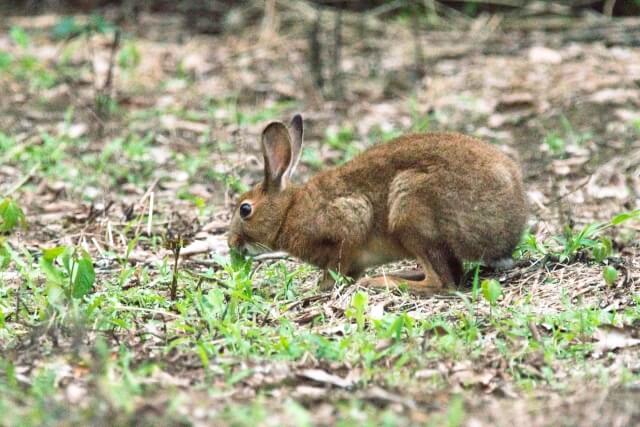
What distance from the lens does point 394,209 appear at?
A: 20.4 ft

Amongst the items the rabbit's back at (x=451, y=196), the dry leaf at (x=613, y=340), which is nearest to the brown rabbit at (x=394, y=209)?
the rabbit's back at (x=451, y=196)

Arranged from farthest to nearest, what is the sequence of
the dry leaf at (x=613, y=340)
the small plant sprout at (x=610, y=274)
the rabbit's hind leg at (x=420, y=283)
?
1. the rabbit's hind leg at (x=420, y=283)
2. the small plant sprout at (x=610, y=274)
3. the dry leaf at (x=613, y=340)

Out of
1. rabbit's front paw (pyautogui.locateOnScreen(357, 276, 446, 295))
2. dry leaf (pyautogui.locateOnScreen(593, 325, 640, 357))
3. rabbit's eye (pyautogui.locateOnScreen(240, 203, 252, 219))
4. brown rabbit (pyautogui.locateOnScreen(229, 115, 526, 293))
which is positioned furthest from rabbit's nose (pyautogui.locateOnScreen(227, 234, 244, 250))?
dry leaf (pyautogui.locateOnScreen(593, 325, 640, 357))

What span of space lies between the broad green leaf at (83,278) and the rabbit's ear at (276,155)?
4.93ft

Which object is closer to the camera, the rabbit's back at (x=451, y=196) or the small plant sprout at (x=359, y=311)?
the small plant sprout at (x=359, y=311)

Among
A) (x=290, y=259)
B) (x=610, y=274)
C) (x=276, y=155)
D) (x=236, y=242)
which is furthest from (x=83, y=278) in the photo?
(x=610, y=274)

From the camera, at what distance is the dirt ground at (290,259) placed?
444cm

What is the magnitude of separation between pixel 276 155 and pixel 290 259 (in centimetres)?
73

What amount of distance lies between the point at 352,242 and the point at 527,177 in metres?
2.62

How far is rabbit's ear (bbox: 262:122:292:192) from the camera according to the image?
6656 mm

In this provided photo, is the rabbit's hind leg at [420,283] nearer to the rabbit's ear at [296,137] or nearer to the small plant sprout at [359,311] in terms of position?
the small plant sprout at [359,311]

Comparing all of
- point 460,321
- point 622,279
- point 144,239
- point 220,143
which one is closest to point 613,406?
point 460,321

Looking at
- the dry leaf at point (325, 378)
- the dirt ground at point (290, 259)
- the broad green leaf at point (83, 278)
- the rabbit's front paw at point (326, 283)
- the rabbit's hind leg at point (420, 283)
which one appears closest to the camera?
the dirt ground at point (290, 259)

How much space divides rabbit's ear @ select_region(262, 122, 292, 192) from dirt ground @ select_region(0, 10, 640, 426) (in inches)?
23.1
